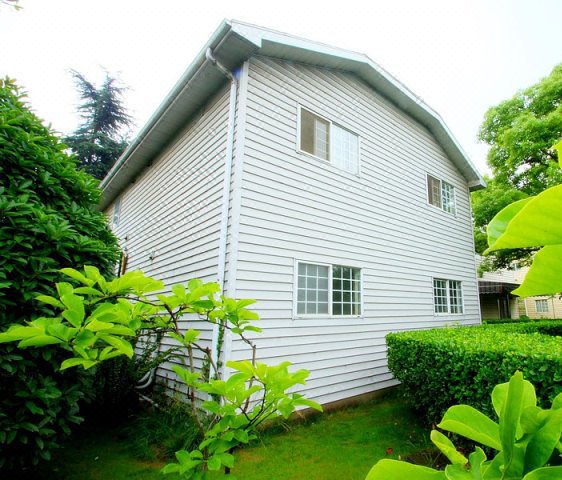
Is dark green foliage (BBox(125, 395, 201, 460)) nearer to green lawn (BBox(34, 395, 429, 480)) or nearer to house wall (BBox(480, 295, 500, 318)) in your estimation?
green lawn (BBox(34, 395, 429, 480))

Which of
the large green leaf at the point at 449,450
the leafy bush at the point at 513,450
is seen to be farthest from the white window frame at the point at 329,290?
the leafy bush at the point at 513,450

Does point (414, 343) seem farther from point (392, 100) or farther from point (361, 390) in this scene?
point (392, 100)

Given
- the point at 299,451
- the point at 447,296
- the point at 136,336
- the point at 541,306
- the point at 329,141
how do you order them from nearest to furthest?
the point at 136,336 → the point at 299,451 → the point at 329,141 → the point at 447,296 → the point at 541,306

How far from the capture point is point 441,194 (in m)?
10.0

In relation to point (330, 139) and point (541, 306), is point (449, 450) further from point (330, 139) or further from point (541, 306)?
point (541, 306)

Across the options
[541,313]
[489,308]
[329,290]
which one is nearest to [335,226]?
[329,290]

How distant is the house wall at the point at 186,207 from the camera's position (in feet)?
19.2

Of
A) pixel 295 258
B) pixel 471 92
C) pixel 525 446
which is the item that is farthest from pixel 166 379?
pixel 471 92

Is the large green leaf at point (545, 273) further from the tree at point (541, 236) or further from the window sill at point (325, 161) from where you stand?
the window sill at point (325, 161)

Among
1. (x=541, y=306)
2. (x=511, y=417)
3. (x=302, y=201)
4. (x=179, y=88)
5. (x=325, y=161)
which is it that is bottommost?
(x=511, y=417)

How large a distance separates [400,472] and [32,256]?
12.6 ft

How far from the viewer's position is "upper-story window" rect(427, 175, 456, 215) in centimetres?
961

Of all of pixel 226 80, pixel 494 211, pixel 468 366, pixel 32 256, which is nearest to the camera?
pixel 32 256

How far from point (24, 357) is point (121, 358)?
272 cm
